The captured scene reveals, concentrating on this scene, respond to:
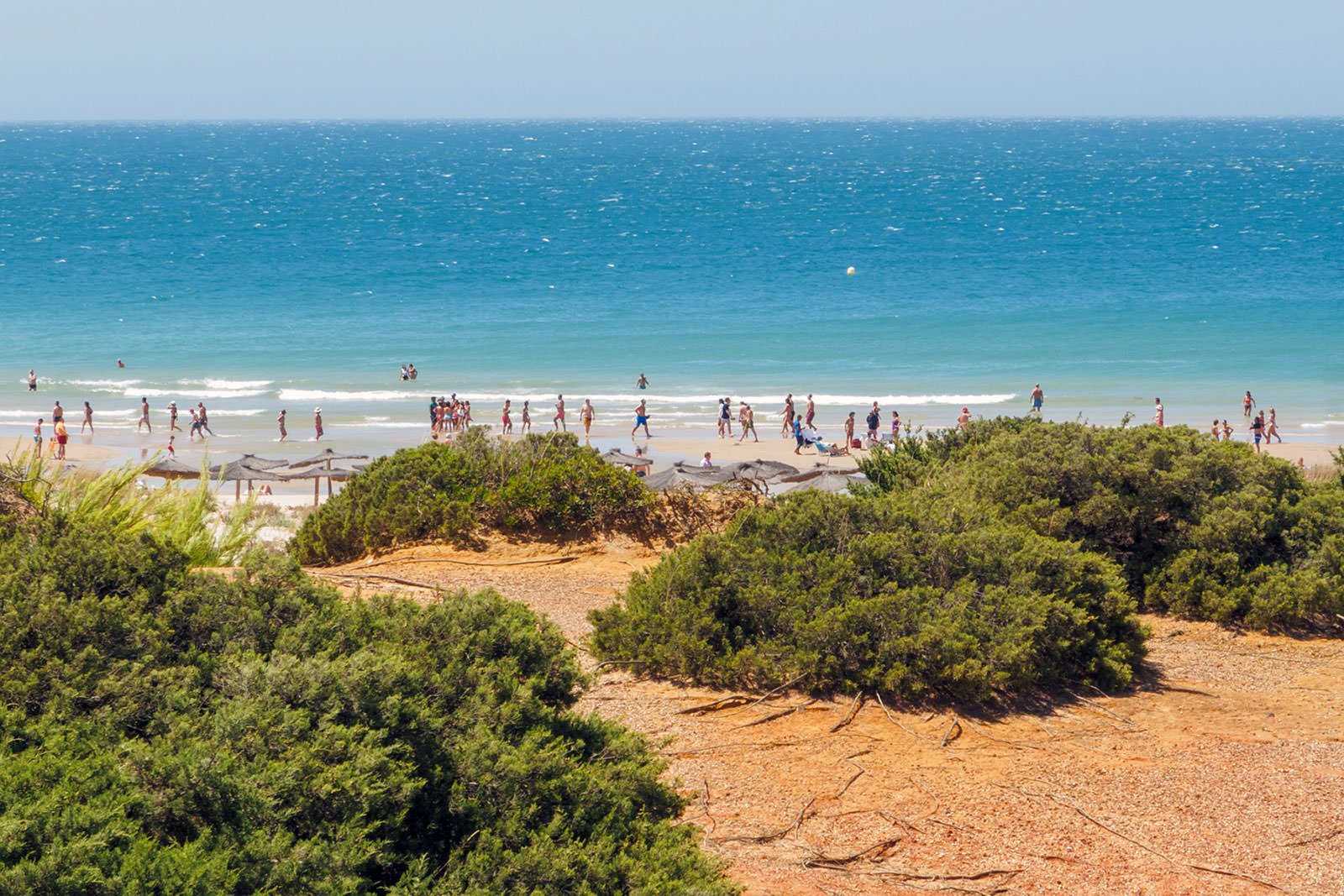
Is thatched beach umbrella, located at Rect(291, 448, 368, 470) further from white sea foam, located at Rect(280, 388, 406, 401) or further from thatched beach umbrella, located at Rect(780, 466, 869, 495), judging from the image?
white sea foam, located at Rect(280, 388, 406, 401)

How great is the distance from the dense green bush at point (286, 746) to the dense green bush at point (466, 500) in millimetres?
5990

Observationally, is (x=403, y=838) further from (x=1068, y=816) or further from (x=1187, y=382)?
(x=1187, y=382)

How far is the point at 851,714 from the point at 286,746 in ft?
13.6

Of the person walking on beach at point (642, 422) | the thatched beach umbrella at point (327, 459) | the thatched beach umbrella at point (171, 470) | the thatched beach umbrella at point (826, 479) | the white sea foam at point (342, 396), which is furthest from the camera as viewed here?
the white sea foam at point (342, 396)

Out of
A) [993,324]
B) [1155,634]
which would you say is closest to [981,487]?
[1155,634]

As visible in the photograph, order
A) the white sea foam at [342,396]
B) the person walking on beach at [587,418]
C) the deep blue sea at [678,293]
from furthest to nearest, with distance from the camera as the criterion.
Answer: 1. the deep blue sea at [678,293]
2. the white sea foam at [342,396]
3. the person walking on beach at [587,418]

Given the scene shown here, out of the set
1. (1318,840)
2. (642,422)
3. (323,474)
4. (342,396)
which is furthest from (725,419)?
(1318,840)

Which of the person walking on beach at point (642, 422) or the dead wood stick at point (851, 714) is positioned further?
the person walking on beach at point (642, 422)

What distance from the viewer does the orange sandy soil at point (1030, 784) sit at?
6199 mm

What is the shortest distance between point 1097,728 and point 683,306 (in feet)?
151

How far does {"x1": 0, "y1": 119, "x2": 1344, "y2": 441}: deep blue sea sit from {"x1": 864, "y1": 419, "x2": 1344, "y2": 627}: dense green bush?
2352 cm

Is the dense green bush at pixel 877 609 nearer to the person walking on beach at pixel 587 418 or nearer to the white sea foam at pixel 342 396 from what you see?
the person walking on beach at pixel 587 418

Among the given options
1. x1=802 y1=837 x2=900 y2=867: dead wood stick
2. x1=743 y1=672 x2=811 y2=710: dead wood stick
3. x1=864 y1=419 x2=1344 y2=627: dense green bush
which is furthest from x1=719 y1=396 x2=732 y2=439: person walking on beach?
x1=802 y1=837 x2=900 y2=867: dead wood stick

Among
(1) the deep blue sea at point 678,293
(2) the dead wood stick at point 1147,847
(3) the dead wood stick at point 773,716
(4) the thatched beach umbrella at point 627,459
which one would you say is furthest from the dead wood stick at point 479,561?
(1) the deep blue sea at point 678,293
